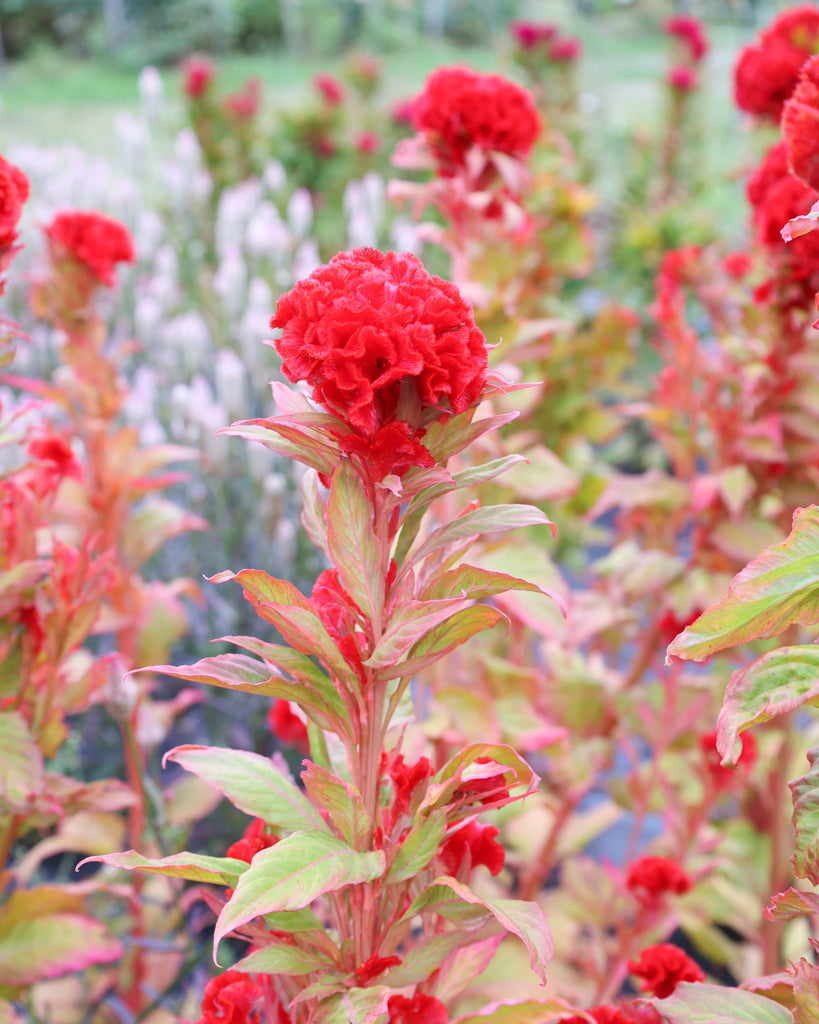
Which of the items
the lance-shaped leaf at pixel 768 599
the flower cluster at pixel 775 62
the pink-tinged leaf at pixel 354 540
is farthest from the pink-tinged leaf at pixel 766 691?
the flower cluster at pixel 775 62

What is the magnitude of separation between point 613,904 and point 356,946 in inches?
46.4

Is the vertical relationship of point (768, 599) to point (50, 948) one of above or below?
above

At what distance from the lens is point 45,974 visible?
1.07m

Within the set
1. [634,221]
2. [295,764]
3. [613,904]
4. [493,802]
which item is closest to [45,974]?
[493,802]

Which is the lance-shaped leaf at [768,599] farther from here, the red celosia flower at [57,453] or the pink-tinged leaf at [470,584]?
the red celosia flower at [57,453]

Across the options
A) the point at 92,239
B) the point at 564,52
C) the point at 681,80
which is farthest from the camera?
the point at 681,80

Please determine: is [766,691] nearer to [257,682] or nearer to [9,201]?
[257,682]

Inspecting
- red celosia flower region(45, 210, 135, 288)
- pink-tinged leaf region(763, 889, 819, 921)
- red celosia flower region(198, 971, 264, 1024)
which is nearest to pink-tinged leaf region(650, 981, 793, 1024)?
pink-tinged leaf region(763, 889, 819, 921)

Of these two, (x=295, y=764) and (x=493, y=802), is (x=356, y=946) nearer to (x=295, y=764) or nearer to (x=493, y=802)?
(x=493, y=802)

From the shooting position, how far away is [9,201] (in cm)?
91

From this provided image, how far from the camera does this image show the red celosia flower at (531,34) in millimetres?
4711

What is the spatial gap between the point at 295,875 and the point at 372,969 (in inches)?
5.5

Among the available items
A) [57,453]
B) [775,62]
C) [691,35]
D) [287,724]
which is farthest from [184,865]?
[691,35]

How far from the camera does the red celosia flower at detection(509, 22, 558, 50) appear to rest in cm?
471
